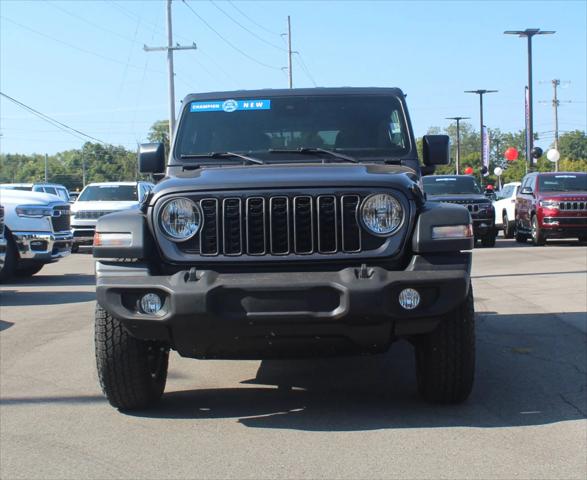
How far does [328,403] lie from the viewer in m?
5.65

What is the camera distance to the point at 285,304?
4656mm

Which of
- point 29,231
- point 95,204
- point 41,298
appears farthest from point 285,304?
point 95,204

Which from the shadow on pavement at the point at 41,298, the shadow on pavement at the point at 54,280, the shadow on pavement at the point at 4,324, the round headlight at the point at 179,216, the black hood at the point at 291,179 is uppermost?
the black hood at the point at 291,179

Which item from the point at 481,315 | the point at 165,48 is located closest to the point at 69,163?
the point at 165,48

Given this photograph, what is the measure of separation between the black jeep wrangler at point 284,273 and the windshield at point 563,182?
16683 millimetres

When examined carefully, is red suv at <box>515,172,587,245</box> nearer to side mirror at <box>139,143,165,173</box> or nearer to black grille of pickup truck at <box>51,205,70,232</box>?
black grille of pickup truck at <box>51,205,70,232</box>

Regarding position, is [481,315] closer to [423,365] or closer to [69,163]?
[423,365]

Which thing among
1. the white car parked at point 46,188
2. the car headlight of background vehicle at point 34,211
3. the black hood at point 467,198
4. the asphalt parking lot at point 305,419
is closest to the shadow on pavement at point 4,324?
the asphalt parking lot at point 305,419

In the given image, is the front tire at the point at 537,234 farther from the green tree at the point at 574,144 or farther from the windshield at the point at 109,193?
Result: the green tree at the point at 574,144

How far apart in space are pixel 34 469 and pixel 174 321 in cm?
104

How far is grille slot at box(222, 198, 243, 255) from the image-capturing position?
4.93m

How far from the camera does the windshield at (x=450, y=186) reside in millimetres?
20312

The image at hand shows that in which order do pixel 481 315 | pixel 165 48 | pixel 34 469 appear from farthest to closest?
pixel 165 48 < pixel 481 315 < pixel 34 469

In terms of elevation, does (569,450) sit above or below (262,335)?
below
